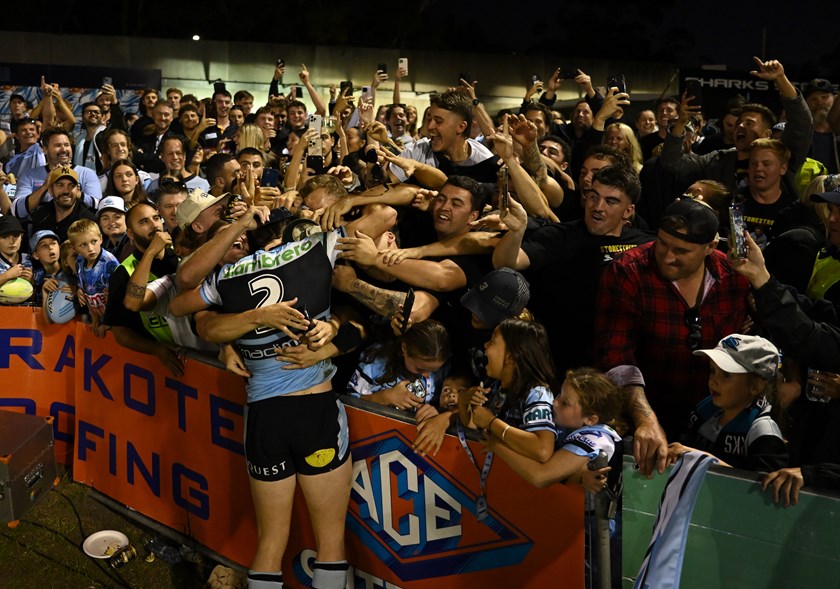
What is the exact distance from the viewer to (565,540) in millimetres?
3613

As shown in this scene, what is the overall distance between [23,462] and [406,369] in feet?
9.54

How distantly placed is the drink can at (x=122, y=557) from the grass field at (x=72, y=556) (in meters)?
0.03

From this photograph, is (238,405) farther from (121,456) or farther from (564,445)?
(564,445)

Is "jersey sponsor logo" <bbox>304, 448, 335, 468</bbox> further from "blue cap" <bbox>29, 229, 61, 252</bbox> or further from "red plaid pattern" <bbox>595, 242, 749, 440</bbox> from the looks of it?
"blue cap" <bbox>29, 229, 61, 252</bbox>

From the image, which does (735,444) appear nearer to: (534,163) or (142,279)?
(534,163)

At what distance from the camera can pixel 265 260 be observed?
4172 millimetres

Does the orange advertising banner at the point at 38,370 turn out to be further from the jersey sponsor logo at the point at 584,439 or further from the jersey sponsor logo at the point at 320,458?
the jersey sponsor logo at the point at 584,439

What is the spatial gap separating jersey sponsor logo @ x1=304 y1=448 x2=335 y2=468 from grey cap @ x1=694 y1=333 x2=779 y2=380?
1851 mm

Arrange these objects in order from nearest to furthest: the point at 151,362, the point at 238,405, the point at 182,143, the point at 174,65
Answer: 1. the point at 238,405
2. the point at 151,362
3. the point at 182,143
4. the point at 174,65

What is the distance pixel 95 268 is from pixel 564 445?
405 cm

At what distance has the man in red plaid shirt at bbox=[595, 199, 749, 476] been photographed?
13.0 feet

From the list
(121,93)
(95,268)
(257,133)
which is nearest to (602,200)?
(95,268)

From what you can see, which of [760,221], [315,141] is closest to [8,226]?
[315,141]

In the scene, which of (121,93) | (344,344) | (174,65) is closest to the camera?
(344,344)
